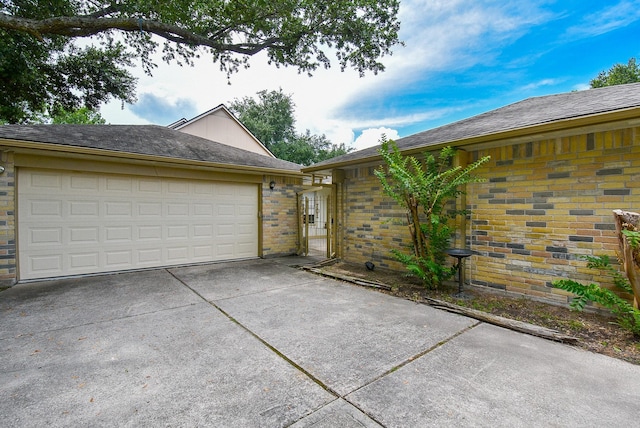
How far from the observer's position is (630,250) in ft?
9.61

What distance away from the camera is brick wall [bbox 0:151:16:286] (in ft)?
16.4

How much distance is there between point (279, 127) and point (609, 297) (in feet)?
92.5

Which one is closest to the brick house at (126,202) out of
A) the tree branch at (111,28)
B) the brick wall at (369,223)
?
the tree branch at (111,28)

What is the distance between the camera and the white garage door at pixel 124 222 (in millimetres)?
5352

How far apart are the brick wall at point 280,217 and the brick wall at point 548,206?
5149 millimetres

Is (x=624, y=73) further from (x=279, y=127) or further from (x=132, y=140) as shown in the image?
(x=132, y=140)

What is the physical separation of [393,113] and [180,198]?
14.3 m

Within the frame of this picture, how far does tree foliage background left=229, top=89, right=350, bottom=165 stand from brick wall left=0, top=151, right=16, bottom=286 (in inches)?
885

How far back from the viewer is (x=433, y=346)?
286 centimetres

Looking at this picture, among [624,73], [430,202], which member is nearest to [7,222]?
[430,202]

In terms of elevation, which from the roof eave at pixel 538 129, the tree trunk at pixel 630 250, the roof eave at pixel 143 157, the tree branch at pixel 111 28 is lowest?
the tree trunk at pixel 630 250

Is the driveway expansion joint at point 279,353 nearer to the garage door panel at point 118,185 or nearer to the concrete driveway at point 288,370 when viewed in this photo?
the concrete driveway at point 288,370

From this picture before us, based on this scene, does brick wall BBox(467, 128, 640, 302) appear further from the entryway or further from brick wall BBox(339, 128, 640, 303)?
the entryway

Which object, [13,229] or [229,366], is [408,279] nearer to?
[229,366]
